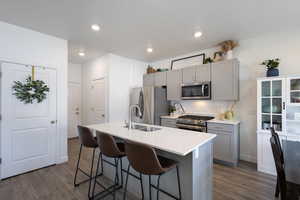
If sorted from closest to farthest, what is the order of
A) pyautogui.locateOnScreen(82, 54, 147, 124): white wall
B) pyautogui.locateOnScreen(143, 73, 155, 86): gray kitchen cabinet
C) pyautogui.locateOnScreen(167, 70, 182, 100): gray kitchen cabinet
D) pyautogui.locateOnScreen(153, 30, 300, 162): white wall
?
pyautogui.locateOnScreen(153, 30, 300, 162): white wall → pyautogui.locateOnScreen(167, 70, 182, 100): gray kitchen cabinet → pyautogui.locateOnScreen(82, 54, 147, 124): white wall → pyautogui.locateOnScreen(143, 73, 155, 86): gray kitchen cabinet

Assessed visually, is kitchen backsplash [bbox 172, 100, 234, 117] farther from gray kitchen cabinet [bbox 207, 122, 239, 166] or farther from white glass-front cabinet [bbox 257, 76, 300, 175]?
white glass-front cabinet [bbox 257, 76, 300, 175]

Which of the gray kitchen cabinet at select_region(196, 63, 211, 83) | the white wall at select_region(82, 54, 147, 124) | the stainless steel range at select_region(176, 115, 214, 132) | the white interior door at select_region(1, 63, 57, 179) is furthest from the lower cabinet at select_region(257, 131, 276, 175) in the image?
the white interior door at select_region(1, 63, 57, 179)

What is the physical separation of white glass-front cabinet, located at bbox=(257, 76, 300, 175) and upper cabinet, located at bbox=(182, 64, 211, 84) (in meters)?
1.05

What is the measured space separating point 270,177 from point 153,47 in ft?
12.0

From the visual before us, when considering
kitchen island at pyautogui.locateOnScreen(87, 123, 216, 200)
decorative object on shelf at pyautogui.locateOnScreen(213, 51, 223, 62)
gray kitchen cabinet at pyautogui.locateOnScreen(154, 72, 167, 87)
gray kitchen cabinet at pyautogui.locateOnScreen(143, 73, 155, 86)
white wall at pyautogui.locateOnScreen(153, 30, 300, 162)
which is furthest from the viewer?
gray kitchen cabinet at pyautogui.locateOnScreen(143, 73, 155, 86)

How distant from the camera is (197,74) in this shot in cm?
361

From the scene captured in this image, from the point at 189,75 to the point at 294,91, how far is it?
203 cm

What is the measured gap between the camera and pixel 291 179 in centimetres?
176

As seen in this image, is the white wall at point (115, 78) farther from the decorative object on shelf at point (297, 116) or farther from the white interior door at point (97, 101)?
the decorative object on shelf at point (297, 116)

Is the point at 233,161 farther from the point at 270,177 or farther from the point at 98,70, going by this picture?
the point at 98,70

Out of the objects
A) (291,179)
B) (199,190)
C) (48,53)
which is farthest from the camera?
(48,53)

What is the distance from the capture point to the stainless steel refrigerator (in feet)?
13.1

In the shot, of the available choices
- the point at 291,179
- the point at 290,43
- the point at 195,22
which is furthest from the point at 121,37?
the point at 291,179

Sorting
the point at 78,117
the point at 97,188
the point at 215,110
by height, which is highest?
the point at 215,110
